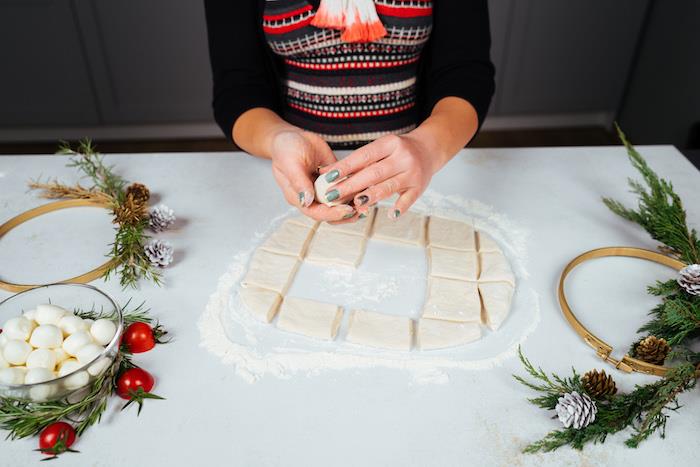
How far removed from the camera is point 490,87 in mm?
1278

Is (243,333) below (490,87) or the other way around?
below

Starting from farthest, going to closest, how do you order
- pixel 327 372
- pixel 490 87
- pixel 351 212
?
pixel 490 87 < pixel 351 212 < pixel 327 372

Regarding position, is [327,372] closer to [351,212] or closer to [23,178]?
[351,212]

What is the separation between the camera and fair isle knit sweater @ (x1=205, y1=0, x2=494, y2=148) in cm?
126

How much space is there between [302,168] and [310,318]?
0.27 m

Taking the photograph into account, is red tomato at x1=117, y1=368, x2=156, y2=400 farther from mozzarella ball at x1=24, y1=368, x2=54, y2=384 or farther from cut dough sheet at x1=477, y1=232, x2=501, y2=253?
cut dough sheet at x1=477, y1=232, x2=501, y2=253

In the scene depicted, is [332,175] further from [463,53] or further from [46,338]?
[463,53]

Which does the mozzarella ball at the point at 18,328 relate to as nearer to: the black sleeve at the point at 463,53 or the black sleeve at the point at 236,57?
the black sleeve at the point at 236,57

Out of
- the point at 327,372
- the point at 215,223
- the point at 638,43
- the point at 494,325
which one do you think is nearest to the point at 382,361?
the point at 327,372

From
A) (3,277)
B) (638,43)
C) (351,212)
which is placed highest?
(351,212)

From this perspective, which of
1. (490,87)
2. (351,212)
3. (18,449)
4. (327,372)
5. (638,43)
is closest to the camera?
(18,449)

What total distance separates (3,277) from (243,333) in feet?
1.66

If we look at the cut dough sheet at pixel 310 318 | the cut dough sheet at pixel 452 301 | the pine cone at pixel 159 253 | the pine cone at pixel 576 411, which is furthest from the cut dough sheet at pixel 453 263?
the pine cone at pixel 159 253

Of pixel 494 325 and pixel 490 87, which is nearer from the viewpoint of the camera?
pixel 494 325
